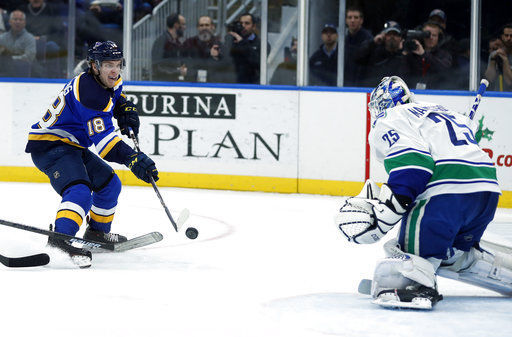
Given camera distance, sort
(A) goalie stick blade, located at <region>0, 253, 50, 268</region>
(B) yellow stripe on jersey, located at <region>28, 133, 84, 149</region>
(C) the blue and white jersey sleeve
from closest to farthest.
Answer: (C) the blue and white jersey sleeve, (A) goalie stick blade, located at <region>0, 253, 50, 268</region>, (B) yellow stripe on jersey, located at <region>28, 133, 84, 149</region>

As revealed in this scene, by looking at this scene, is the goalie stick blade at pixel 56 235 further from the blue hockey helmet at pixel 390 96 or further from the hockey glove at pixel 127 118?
the blue hockey helmet at pixel 390 96

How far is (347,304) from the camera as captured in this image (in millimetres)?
2979

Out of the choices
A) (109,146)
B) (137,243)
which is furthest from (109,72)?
(137,243)

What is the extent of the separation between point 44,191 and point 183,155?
1.01m

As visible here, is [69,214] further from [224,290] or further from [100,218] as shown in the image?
[224,290]

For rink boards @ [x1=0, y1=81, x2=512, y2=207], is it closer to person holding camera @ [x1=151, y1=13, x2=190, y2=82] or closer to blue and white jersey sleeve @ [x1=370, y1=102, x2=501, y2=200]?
person holding camera @ [x1=151, y1=13, x2=190, y2=82]

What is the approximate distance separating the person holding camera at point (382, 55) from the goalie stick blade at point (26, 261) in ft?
10.6

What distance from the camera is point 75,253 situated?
3.61 meters

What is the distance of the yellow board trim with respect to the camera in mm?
6184

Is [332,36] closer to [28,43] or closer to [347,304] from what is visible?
[28,43]

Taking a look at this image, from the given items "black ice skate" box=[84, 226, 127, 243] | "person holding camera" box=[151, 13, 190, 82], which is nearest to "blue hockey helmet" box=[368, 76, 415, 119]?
"black ice skate" box=[84, 226, 127, 243]

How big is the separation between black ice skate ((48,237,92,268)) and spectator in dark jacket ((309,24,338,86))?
3021 millimetres

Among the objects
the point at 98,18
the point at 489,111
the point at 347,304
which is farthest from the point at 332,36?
the point at 347,304

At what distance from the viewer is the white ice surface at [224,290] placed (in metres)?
2.64
